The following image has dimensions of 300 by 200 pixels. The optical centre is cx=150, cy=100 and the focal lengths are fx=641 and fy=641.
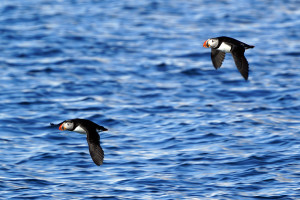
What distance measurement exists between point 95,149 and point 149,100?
669 centimetres

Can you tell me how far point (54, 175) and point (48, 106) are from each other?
4314 millimetres

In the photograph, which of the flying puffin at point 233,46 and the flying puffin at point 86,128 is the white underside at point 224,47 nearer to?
the flying puffin at point 233,46

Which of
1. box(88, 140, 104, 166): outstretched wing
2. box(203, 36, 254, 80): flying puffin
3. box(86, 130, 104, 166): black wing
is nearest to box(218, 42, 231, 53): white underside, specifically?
box(203, 36, 254, 80): flying puffin

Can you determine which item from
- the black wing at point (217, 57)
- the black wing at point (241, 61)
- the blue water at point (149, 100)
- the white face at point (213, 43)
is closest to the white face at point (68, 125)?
the blue water at point (149, 100)

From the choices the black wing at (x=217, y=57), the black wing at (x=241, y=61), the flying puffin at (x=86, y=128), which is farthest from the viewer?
the black wing at (x=217, y=57)

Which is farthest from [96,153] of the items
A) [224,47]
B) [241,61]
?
[224,47]

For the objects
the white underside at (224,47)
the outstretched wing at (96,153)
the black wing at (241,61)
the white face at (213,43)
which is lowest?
the outstretched wing at (96,153)

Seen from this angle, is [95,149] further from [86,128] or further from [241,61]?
[241,61]

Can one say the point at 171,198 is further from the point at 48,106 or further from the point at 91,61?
the point at 91,61

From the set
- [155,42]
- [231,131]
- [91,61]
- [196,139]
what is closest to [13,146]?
[196,139]

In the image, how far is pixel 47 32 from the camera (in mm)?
22297

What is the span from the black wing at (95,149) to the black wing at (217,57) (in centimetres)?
303

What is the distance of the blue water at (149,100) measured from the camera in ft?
35.9

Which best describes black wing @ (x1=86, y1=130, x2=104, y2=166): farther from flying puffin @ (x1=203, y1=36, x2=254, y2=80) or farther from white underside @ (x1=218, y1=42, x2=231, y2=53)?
white underside @ (x1=218, y1=42, x2=231, y2=53)
